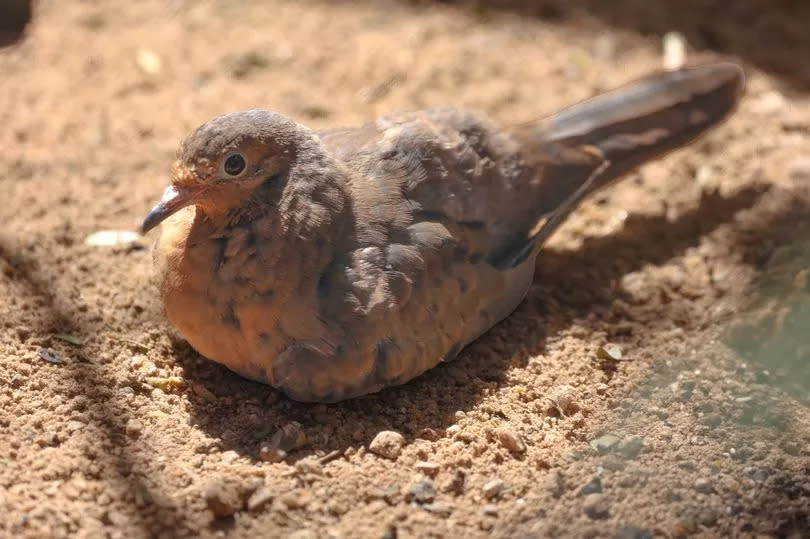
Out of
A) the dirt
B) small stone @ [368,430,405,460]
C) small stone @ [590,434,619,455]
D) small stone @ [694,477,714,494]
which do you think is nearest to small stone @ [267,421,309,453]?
the dirt

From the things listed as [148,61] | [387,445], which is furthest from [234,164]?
[148,61]

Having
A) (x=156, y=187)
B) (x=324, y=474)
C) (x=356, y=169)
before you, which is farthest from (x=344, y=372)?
(x=156, y=187)

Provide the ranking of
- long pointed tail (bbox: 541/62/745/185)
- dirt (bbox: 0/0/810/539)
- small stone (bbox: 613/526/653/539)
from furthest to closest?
long pointed tail (bbox: 541/62/745/185) < dirt (bbox: 0/0/810/539) < small stone (bbox: 613/526/653/539)

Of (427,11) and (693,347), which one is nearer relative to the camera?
(693,347)

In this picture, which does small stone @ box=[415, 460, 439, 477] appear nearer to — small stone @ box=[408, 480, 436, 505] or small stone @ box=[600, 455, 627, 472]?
small stone @ box=[408, 480, 436, 505]

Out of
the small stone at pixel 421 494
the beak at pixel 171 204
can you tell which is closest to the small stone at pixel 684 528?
the small stone at pixel 421 494

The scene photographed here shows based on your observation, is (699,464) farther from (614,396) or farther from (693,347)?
(693,347)

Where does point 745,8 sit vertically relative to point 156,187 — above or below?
above

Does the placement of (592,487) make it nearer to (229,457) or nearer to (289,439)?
(289,439)
